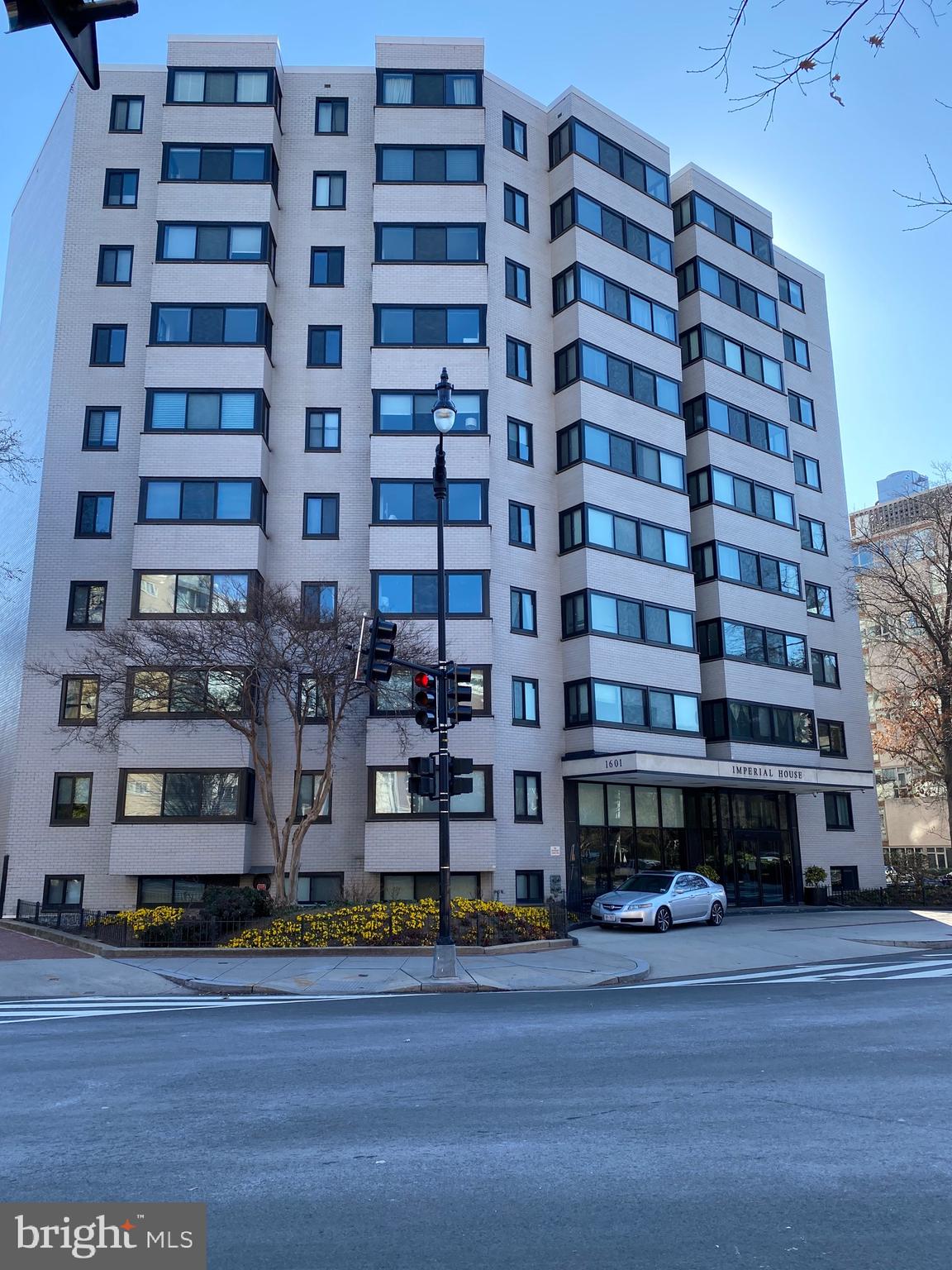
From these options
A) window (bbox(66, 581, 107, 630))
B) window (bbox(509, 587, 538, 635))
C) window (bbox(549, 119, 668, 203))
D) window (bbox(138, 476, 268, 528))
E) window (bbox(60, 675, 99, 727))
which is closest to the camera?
window (bbox(60, 675, 99, 727))

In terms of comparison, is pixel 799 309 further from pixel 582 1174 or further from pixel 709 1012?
pixel 582 1174

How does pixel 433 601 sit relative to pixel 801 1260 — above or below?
above

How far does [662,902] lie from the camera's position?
2541 centimetres

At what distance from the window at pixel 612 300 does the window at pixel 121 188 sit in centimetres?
1377

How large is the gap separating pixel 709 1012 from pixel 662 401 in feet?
84.4

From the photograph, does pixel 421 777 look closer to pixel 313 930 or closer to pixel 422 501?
pixel 313 930

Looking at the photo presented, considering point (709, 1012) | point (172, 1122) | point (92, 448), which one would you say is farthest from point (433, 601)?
point (172, 1122)

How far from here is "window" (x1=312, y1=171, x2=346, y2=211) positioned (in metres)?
33.2

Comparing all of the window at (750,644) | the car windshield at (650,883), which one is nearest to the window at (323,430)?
the window at (750,644)

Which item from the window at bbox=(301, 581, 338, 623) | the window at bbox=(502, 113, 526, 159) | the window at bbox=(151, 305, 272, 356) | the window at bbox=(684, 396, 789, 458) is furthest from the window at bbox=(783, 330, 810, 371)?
the window at bbox=(301, 581, 338, 623)

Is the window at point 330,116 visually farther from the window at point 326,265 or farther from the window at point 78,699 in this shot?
the window at point 78,699

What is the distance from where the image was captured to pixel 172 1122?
23.9 feet

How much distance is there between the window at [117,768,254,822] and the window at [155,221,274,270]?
1544cm

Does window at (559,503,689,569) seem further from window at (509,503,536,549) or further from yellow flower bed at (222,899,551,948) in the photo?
yellow flower bed at (222,899,551,948)
